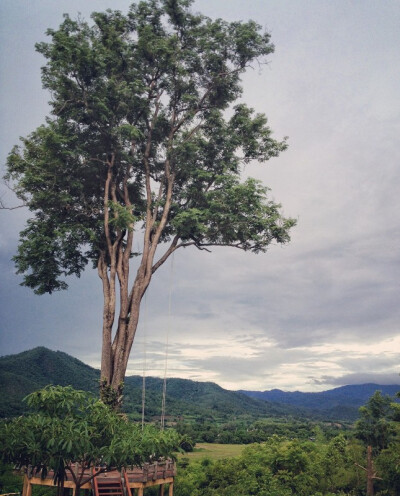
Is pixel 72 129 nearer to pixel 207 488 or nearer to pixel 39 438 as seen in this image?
pixel 39 438

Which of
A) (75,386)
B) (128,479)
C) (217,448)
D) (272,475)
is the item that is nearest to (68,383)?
(75,386)

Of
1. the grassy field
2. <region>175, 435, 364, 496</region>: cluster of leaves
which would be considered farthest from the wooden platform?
the grassy field

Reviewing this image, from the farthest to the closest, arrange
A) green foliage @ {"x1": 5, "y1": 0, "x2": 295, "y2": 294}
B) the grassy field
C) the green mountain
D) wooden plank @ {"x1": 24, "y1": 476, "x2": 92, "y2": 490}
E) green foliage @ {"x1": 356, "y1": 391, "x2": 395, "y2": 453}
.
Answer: the green mountain
the grassy field
green foliage @ {"x1": 356, "y1": 391, "x2": 395, "y2": 453}
green foliage @ {"x1": 5, "y1": 0, "x2": 295, "y2": 294}
wooden plank @ {"x1": 24, "y1": 476, "x2": 92, "y2": 490}

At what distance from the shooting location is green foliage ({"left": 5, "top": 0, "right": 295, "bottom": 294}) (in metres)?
13.9

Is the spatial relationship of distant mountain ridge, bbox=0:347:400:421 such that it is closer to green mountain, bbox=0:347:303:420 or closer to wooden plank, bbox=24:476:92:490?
green mountain, bbox=0:347:303:420

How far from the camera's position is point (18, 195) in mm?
14062

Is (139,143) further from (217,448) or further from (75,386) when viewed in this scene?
(75,386)

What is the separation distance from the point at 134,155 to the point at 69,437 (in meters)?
10.2

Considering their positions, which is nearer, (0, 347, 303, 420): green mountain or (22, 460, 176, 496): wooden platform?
(22, 460, 176, 496): wooden platform

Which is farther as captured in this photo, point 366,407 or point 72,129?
point 366,407

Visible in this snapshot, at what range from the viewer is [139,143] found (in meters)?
15.6

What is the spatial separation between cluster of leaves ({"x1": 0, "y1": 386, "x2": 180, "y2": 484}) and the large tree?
4.89m

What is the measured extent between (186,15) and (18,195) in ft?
27.1

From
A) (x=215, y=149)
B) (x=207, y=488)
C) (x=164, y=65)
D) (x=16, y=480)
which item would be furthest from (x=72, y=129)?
(x=16, y=480)
